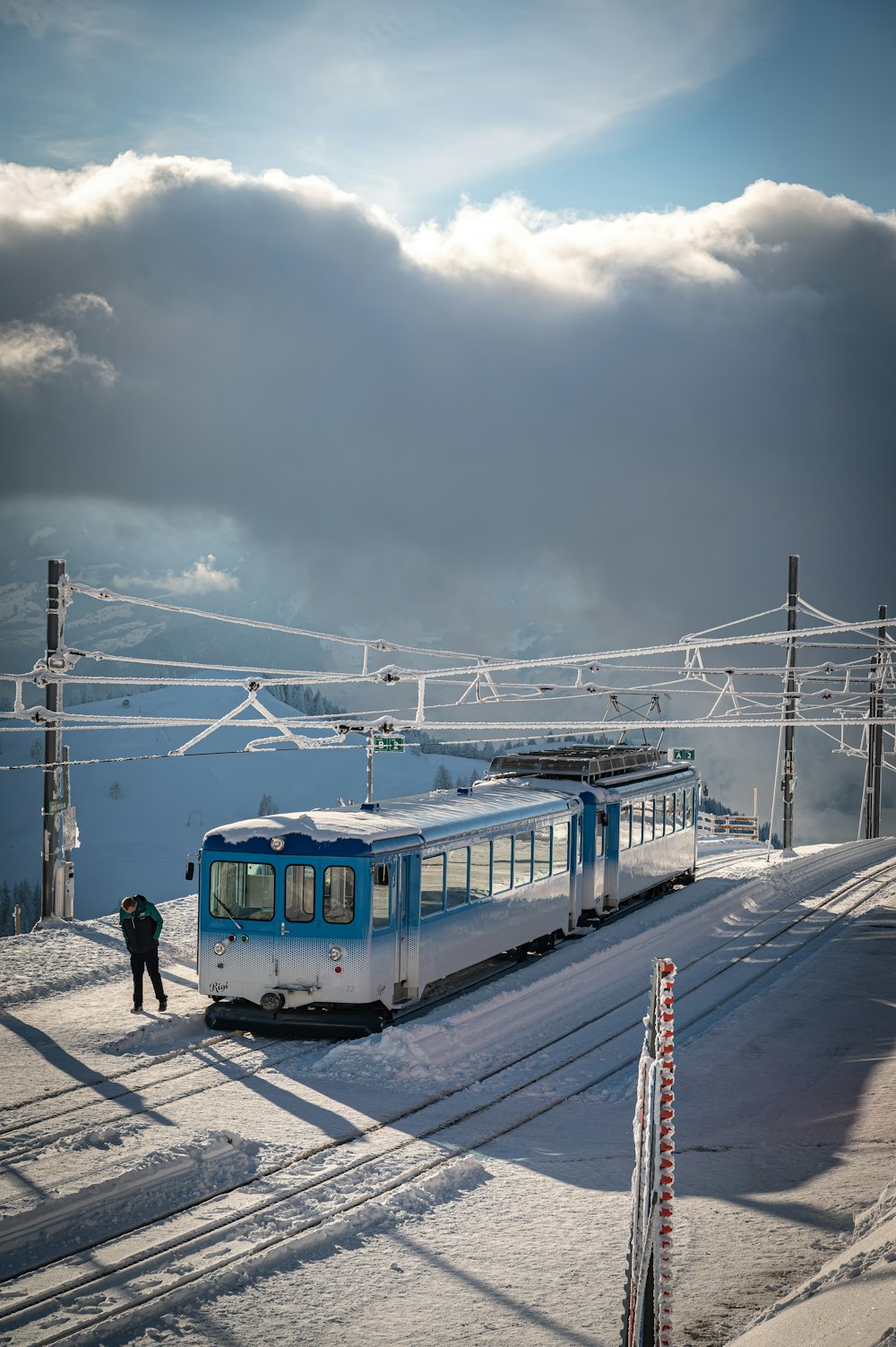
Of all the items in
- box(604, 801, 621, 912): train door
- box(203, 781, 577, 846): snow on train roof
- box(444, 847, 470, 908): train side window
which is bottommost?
box(604, 801, 621, 912): train door

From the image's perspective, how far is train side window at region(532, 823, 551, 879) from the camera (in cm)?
2141

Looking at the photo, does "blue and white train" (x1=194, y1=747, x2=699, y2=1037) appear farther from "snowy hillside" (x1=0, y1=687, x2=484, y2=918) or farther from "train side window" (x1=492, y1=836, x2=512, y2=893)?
"snowy hillside" (x1=0, y1=687, x2=484, y2=918)

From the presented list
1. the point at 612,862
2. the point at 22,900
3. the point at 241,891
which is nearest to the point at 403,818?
the point at 241,891

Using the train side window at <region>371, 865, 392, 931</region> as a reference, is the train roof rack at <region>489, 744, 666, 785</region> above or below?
above

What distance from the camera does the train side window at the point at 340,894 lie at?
1600cm

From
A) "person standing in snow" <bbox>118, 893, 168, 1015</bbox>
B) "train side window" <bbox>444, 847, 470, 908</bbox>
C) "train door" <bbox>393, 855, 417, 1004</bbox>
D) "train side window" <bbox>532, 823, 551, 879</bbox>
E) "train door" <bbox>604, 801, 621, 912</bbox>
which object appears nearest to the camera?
"train door" <bbox>393, 855, 417, 1004</bbox>

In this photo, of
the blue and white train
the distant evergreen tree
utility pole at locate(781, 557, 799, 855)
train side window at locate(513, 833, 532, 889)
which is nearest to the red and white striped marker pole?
the blue and white train

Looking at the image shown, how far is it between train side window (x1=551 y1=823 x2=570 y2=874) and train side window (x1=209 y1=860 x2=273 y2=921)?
7244mm

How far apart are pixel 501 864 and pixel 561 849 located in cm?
320

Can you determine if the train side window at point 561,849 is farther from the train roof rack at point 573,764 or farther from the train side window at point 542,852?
the train roof rack at point 573,764

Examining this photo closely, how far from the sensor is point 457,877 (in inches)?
715

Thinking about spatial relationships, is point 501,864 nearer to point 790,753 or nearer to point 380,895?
point 380,895

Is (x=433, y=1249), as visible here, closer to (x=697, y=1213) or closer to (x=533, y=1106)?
(x=697, y=1213)

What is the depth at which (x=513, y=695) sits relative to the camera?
24141mm
